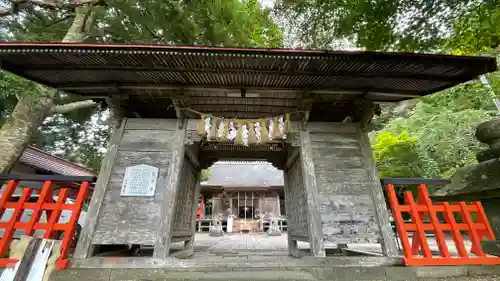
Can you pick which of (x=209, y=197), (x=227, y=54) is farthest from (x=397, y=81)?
(x=209, y=197)

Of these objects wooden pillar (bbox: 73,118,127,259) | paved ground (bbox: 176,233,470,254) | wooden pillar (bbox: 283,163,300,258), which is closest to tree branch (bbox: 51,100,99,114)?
wooden pillar (bbox: 73,118,127,259)

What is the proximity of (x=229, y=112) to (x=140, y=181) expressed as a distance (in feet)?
8.67

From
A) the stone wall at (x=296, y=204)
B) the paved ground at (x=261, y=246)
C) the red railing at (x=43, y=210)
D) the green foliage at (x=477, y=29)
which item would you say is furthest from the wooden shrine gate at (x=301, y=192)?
the green foliage at (x=477, y=29)

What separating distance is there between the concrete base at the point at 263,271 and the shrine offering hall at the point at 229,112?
17cm

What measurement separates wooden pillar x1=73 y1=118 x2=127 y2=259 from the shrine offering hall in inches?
0.8

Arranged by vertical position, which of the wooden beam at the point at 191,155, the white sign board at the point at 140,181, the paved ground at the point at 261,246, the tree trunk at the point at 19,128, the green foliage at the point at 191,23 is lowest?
the paved ground at the point at 261,246

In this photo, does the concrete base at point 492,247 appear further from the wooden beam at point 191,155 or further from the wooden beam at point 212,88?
the wooden beam at point 191,155

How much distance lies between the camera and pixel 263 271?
14.2 feet

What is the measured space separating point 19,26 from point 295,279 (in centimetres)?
1175

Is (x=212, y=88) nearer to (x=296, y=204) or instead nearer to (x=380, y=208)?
(x=296, y=204)

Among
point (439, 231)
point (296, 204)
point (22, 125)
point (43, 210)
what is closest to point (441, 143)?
point (439, 231)

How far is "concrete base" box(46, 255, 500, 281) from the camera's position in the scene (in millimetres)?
4180

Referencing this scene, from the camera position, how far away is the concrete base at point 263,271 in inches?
165

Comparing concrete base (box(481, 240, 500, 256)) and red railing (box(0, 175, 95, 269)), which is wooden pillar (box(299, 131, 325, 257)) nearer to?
concrete base (box(481, 240, 500, 256))
